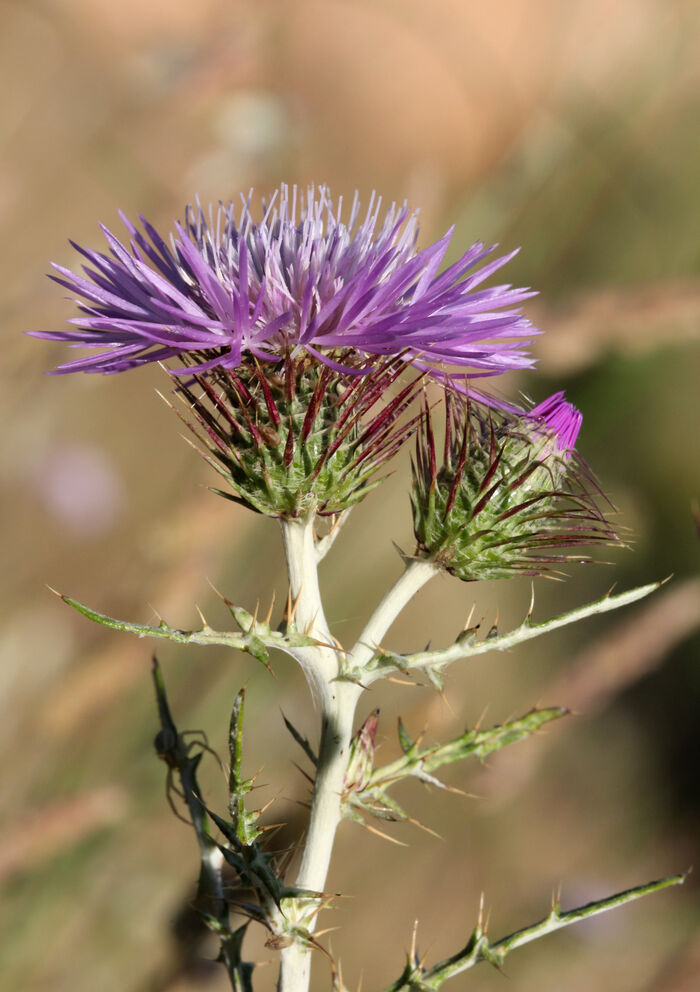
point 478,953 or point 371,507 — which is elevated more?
point 371,507

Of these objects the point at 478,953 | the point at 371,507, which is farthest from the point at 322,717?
the point at 371,507

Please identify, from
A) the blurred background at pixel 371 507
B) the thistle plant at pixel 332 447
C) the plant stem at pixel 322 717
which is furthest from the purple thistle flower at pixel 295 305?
the blurred background at pixel 371 507

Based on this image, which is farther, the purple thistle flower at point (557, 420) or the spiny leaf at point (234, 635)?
the purple thistle flower at point (557, 420)

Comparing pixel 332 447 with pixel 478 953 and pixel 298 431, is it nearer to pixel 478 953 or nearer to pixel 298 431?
pixel 298 431

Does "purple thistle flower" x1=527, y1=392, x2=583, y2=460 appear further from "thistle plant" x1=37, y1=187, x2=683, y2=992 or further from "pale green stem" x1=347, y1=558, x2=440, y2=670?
"pale green stem" x1=347, y1=558, x2=440, y2=670

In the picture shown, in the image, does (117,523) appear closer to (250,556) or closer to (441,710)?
(250,556)

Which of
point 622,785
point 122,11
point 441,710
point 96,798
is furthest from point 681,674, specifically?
point 122,11

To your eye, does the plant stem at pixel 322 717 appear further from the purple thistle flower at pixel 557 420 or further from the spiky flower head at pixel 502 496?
the purple thistle flower at pixel 557 420
